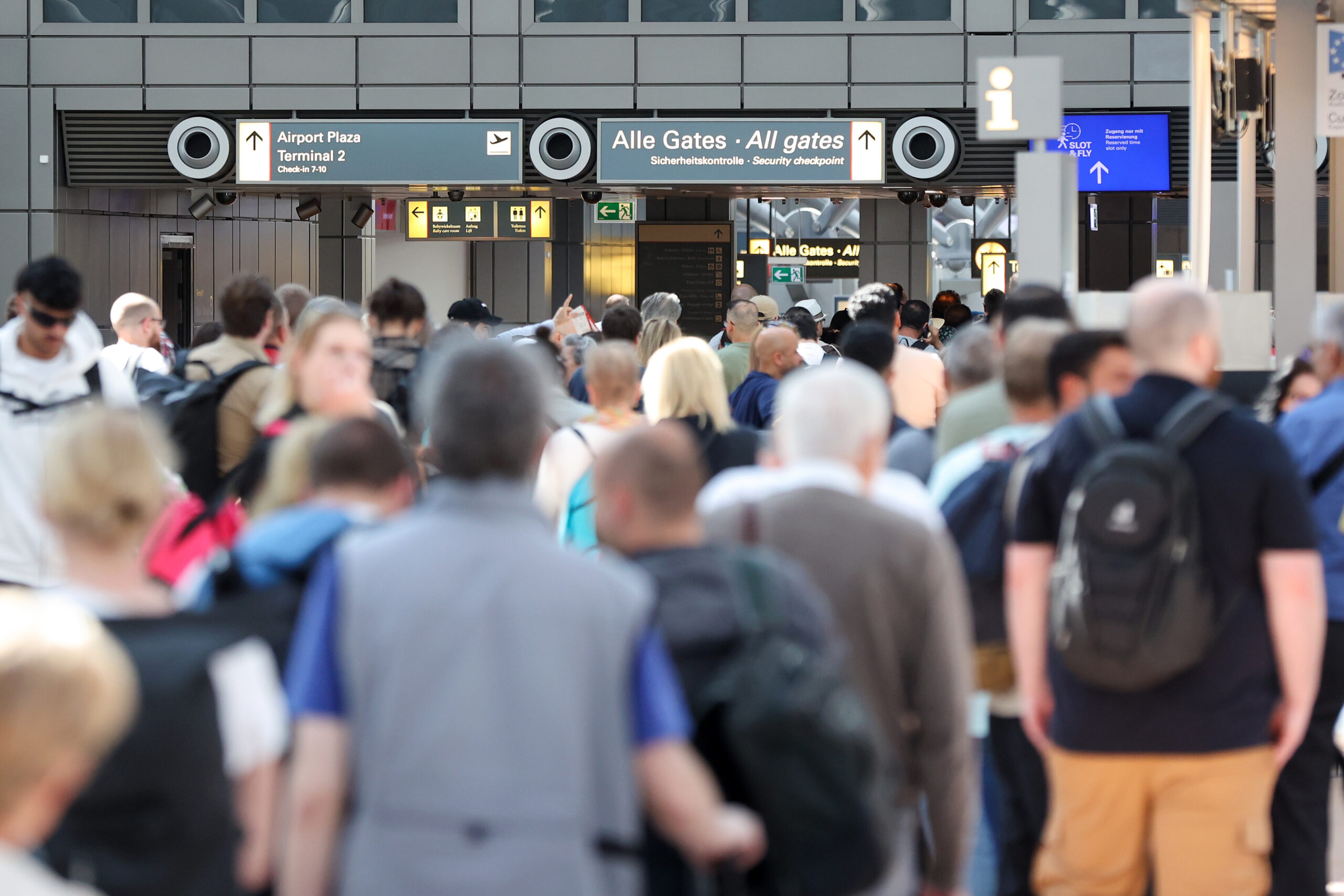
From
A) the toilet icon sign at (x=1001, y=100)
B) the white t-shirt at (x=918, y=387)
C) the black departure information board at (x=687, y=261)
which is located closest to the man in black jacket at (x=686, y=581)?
the white t-shirt at (x=918, y=387)

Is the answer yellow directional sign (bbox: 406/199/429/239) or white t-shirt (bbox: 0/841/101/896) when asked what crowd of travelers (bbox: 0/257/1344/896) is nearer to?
white t-shirt (bbox: 0/841/101/896)

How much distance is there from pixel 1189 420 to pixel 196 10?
1738 centimetres

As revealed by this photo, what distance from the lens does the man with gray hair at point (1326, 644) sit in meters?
4.49

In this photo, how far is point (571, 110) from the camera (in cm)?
1866

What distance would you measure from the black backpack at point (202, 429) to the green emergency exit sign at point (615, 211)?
658 inches

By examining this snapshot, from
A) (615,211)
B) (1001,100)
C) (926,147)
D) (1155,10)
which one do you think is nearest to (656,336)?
(1001,100)

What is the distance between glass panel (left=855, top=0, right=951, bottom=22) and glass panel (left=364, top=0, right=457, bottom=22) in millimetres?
4673

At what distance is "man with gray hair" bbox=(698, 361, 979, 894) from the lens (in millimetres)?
3135

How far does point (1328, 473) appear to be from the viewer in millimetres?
4715

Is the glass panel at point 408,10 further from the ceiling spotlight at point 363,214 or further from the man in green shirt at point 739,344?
the man in green shirt at point 739,344

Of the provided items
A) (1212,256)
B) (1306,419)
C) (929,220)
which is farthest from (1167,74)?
(1306,419)

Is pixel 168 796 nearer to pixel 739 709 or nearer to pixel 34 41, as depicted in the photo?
pixel 739 709

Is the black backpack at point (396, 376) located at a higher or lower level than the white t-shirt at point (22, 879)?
higher

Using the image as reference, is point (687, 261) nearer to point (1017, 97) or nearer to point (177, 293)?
point (177, 293)
